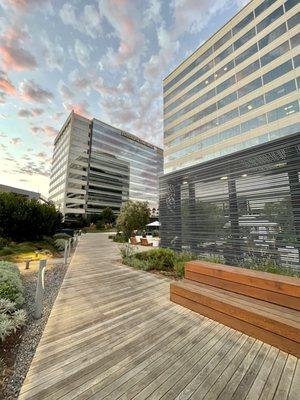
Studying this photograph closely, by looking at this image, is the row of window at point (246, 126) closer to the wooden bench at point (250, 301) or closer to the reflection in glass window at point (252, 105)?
the reflection in glass window at point (252, 105)

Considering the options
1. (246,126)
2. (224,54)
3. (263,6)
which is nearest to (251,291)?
(246,126)

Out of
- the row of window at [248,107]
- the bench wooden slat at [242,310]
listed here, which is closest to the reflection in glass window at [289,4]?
the row of window at [248,107]

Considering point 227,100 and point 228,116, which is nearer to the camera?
point 228,116

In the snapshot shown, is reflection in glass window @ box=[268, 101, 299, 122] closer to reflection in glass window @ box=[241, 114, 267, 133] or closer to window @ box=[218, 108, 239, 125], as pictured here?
reflection in glass window @ box=[241, 114, 267, 133]

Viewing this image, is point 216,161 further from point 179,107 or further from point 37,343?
point 179,107

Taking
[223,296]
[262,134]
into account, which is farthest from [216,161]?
[262,134]

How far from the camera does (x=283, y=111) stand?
26.4 m

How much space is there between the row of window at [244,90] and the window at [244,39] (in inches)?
280

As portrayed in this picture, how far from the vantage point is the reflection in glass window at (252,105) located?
2880 centimetres

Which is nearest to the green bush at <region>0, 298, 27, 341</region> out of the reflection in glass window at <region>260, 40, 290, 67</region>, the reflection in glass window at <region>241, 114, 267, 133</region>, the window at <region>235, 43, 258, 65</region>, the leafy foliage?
the leafy foliage

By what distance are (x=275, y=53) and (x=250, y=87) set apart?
479 cm

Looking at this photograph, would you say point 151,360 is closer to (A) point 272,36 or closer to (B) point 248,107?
(B) point 248,107

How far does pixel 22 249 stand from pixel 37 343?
1453cm

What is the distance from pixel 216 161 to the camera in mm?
8555
